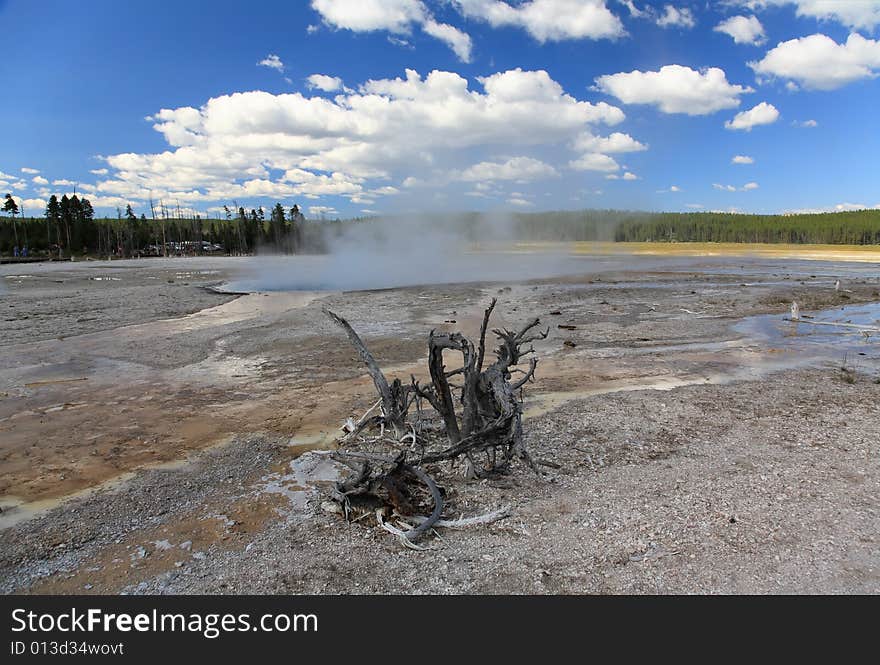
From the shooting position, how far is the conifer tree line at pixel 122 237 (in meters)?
77.0

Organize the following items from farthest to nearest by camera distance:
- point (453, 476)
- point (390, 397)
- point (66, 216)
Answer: point (66, 216) < point (390, 397) < point (453, 476)

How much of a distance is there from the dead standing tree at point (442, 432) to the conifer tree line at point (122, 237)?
80679 mm

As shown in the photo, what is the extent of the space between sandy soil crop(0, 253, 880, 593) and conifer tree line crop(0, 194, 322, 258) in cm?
7183

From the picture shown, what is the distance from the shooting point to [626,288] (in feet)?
111

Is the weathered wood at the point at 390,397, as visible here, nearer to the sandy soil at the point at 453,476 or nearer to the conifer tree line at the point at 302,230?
the sandy soil at the point at 453,476

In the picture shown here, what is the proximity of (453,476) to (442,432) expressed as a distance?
132 centimetres

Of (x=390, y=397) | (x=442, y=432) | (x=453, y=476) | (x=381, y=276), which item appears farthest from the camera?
(x=381, y=276)

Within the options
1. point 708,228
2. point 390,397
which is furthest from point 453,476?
point 708,228

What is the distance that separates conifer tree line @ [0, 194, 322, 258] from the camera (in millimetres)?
77000

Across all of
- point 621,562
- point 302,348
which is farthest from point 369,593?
point 302,348

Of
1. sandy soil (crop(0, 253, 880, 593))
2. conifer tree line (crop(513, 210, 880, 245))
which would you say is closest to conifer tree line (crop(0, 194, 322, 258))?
conifer tree line (crop(513, 210, 880, 245))

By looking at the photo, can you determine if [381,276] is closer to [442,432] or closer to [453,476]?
[442,432]

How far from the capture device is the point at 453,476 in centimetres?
706
